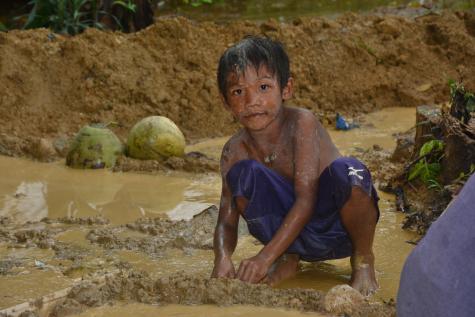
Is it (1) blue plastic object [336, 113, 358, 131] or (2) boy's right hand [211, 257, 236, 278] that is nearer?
(2) boy's right hand [211, 257, 236, 278]

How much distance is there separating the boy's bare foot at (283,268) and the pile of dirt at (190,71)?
3347mm

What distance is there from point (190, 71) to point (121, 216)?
10.8ft

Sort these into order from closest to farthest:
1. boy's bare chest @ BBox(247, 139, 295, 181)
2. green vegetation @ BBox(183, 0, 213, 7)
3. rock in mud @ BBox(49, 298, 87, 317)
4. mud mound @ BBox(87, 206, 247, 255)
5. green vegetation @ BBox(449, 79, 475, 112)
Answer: rock in mud @ BBox(49, 298, 87, 317)
boy's bare chest @ BBox(247, 139, 295, 181)
mud mound @ BBox(87, 206, 247, 255)
green vegetation @ BBox(449, 79, 475, 112)
green vegetation @ BBox(183, 0, 213, 7)

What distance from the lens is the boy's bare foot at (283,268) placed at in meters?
3.63

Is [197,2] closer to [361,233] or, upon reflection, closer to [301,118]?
[301,118]

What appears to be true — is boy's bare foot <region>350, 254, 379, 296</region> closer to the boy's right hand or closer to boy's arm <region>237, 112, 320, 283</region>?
boy's arm <region>237, 112, 320, 283</region>

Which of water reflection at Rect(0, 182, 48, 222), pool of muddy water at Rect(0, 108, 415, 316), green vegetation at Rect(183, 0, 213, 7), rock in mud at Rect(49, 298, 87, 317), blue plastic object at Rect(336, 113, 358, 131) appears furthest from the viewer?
green vegetation at Rect(183, 0, 213, 7)

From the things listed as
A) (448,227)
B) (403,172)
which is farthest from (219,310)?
(403,172)

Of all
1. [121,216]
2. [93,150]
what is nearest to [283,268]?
[121,216]

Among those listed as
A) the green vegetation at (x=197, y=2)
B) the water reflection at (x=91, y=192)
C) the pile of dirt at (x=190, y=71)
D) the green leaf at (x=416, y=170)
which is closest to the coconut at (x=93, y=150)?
the water reflection at (x=91, y=192)

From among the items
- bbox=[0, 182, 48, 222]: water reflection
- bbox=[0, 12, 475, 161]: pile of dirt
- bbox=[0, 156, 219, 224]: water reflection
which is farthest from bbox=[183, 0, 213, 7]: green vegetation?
bbox=[0, 182, 48, 222]: water reflection

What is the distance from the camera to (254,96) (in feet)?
11.2

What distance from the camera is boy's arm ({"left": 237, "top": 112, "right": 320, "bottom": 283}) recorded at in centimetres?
333

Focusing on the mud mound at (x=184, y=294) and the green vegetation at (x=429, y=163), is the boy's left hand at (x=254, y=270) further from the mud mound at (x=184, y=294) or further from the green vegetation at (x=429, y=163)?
the green vegetation at (x=429, y=163)
